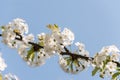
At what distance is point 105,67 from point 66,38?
931 mm

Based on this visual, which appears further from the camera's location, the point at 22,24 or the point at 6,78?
the point at 6,78

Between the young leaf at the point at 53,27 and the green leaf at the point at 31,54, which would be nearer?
the young leaf at the point at 53,27

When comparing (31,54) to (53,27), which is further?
(31,54)

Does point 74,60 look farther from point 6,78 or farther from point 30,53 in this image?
point 6,78

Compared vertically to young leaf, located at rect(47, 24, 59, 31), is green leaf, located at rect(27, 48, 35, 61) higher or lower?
lower

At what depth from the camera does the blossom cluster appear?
816 centimetres

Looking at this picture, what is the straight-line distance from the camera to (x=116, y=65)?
8211 mm

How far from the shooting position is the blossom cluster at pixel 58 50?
321 inches

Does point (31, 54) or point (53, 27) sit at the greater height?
point (53, 27)

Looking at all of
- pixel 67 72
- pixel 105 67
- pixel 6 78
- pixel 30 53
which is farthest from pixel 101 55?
pixel 6 78

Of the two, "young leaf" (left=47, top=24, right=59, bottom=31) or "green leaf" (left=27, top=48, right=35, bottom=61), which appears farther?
"green leaf" (left=27, top=48, right=35, bottom=61)

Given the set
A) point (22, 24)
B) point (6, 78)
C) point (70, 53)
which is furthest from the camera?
point (6, 78)

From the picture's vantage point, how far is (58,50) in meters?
8.06

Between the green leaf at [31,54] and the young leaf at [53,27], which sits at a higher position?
the young leaf at [53,27]
